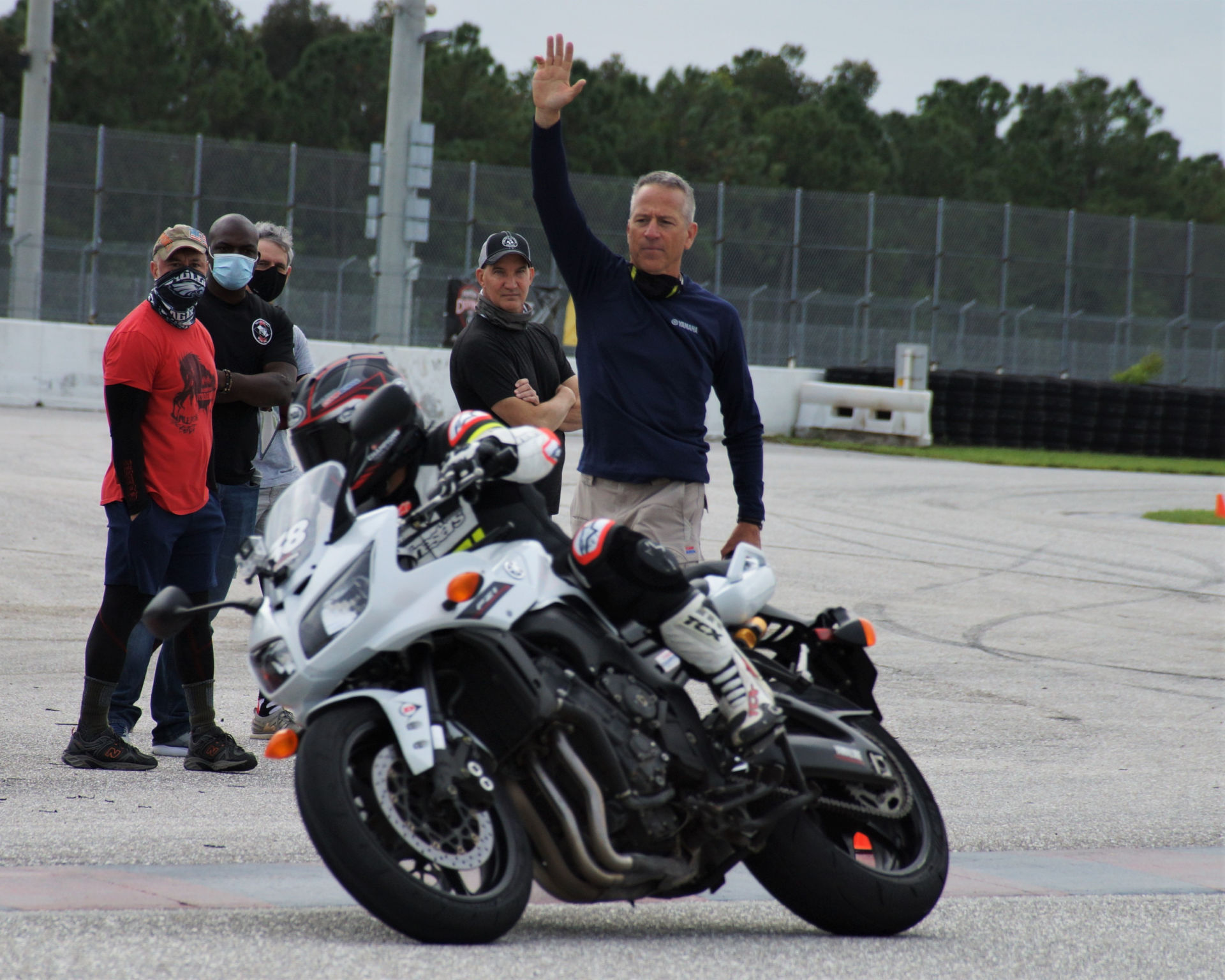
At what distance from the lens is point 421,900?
3.42 m

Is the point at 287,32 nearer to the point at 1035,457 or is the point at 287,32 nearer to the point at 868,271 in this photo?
the point at 868,271

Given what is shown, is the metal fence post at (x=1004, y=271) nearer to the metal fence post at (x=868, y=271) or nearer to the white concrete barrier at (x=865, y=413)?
the metal fence post at (x=868, y=271)

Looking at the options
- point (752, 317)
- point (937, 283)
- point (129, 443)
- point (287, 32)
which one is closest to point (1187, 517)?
point (752, 317)

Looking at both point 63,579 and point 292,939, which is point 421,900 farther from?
point 63,579

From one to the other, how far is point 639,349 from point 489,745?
1.76 m

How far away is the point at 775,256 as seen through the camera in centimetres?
3045

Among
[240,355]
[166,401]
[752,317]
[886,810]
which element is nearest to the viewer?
[886,810]

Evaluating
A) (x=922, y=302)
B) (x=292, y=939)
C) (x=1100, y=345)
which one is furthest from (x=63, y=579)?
(x=1100, y=345)

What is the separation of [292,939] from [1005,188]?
248ft

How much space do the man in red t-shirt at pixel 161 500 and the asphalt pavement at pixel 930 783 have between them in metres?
0.17

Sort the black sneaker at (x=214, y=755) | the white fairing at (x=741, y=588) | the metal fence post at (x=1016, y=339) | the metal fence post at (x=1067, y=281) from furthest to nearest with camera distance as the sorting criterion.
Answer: the metal fence post at (x=1067, y=281)
the metal fence post at (x=1016, y=339)
the black sneaker at (x=214, y=755)
the white fairing at (x=741, y=588)

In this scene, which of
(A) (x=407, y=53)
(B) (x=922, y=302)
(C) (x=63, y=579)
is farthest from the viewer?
(B) (x=922, y=302)

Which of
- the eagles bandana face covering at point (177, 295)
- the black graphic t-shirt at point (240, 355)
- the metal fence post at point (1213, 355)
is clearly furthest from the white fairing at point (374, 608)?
the metal fence post at point (1213, 355)

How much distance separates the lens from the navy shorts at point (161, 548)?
5.64m
